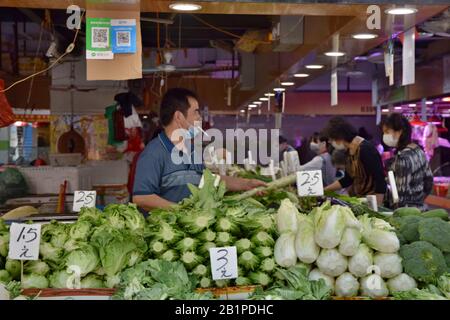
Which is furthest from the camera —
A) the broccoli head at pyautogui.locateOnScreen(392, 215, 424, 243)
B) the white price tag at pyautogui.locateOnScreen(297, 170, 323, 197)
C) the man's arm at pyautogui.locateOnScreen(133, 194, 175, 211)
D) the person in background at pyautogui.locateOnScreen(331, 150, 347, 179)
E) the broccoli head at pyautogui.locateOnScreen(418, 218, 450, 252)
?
the person in background at pyautogui.locateOnScreen(331, 150, 347, 179)

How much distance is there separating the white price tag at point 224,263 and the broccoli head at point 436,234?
862 millimetres

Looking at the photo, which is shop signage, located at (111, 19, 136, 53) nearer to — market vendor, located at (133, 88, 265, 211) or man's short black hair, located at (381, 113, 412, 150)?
market vendor, located at (133, 88, 265, 211)

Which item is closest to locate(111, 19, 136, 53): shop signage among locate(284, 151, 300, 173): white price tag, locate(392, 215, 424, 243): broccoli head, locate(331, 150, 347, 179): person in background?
locate(392, 215, 424, 243): broccoli head

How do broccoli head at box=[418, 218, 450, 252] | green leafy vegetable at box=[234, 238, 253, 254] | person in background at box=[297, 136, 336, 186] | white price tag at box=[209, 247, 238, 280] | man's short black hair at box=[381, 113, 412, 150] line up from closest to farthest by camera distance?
white price tag at box=[209, 247, 238, 280] → green leafy vegetable at box=[234, 238, 253, 254] → broccoli head at box=[418, 218, 450, 252] → man's short black hair at box=[381, 113, 412, 150] → person in background at box=[297, 136, 336, 186]

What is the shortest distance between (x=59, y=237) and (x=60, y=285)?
272mm

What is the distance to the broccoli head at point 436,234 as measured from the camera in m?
2.54

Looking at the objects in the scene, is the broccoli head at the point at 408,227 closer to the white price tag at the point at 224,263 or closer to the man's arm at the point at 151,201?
the white price tag at the point at 224,263

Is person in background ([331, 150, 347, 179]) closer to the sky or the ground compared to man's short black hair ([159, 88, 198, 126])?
closer to the ground

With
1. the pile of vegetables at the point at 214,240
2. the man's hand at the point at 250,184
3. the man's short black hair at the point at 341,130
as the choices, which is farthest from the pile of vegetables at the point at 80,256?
the man's short black hair at the point at 341,130

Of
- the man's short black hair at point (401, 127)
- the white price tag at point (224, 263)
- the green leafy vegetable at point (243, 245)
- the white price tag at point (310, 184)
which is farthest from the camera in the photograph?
the man's short black hair at point (401, 127)

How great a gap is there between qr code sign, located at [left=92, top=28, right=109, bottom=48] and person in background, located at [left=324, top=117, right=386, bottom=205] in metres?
3.46

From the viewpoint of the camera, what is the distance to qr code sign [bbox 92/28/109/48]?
3.18 metres
